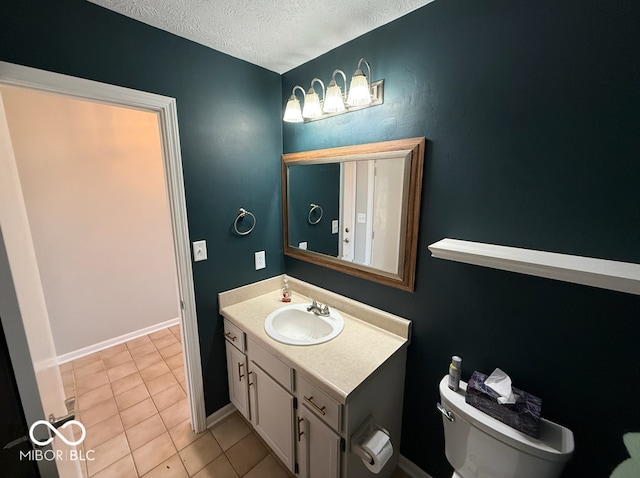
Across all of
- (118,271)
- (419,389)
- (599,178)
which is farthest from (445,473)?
(118,271)

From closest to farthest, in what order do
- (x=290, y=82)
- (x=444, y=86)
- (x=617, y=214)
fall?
1. (x=617, y=214)
2. (x=444, y=86)
3. (x=290, y=82)

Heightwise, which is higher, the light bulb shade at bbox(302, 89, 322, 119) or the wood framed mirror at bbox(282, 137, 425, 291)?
the light bulb shade at bbox(302, 89, 322, 119)

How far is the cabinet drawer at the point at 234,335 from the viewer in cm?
163

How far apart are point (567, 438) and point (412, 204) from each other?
105 cm

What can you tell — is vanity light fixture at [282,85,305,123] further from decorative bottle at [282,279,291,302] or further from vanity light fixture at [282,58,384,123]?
decorative bottle at [282,279,291,302]

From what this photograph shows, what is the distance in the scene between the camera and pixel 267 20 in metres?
1.27

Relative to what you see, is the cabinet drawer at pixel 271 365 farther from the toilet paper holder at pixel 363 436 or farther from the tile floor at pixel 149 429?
the tile floor at pixel 149 429

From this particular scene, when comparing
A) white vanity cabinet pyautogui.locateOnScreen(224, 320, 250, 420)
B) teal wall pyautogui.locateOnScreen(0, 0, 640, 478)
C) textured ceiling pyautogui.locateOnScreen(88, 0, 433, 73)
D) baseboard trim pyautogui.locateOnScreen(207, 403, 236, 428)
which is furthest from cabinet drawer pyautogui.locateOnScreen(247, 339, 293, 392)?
textured ceiling pyautogui.locateOnScreen(88, 0, 433, 73)

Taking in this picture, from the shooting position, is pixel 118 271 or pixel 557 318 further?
pixel 118 271

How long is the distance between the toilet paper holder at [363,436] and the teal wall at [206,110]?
1.09 metres

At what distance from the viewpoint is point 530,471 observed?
92 centimetres

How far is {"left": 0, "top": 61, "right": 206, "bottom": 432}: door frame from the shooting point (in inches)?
42.5

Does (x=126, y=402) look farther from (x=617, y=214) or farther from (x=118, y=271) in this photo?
(x=617, y=214)

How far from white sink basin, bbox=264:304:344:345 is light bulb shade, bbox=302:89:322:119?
3.99ft
